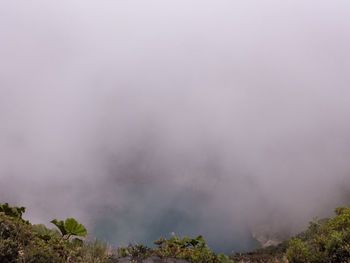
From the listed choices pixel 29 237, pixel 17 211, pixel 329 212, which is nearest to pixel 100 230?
pixel 17 211

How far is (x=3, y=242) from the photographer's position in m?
6.32

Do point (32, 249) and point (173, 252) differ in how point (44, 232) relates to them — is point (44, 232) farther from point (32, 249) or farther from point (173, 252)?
point (173, 252)

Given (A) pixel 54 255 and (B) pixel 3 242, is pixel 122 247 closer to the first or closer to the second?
(A) pixel 54 255

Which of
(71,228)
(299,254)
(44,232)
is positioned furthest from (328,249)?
(44,232)

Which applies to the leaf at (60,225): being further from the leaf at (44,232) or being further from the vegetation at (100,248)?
the leaf at (44,232)

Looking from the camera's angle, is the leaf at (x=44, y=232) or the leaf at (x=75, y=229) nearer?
the leaf at (x=44, y=232)

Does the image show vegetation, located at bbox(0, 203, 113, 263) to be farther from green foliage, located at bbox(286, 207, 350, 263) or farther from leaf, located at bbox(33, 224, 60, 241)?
green foliage, located at bbox(286, 207, 350, 263)

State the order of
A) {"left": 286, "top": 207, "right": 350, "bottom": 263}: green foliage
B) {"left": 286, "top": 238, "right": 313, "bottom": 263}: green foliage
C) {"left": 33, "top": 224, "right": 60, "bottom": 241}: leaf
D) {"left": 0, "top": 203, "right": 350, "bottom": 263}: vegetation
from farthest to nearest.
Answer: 1. {"left": 33, "top": 224, "right": 60, "bottom": 241}: leaf
2. {"left": 286, "top": 238, "right": 313, "bottom": 263}: green foliage
3. {"left": 286, "top": 207, "right": 350, "bottom": 263}: green foliage
4. {"left": 0, "top": 203, "right": 350, "bottom": 263}: vegetation

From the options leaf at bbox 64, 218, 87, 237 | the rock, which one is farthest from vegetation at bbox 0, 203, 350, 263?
the rock

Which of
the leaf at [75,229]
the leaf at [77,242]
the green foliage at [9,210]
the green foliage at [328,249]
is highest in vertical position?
the green foliage at [9,210]

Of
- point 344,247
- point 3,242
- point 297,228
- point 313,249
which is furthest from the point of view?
point 297,228

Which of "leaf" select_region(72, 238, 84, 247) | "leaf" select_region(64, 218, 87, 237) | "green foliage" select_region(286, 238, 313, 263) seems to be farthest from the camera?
"leaf" select_region(64, 218, 87, 237)

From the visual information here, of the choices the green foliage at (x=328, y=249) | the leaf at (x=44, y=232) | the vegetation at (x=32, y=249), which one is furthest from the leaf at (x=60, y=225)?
the green foliage at (x=328, y=249)

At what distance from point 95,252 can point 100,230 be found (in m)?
62.0
